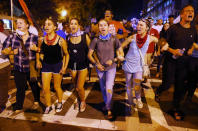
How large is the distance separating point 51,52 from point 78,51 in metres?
0.57

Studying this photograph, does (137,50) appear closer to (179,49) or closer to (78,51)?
(179,49)

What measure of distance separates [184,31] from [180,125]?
193 cm

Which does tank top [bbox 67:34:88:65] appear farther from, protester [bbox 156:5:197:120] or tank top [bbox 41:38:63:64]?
protester [bbox 156:5:197:120]

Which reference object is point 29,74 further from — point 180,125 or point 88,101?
point 180,125

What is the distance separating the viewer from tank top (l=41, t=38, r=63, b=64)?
366cm

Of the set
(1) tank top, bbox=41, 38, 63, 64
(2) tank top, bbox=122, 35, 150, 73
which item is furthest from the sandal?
(1) tank top, bbox=41, 38, 63, 64

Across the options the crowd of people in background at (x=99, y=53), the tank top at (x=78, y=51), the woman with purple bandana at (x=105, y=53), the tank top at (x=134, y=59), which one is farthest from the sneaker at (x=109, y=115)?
the tank top at (x=78, y=51)

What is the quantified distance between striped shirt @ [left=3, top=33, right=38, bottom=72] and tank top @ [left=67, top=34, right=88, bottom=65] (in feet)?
2.69

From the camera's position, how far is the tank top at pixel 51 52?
366cm

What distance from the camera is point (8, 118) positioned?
384cm

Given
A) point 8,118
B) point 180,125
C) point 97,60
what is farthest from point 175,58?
point 8,118

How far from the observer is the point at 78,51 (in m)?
3.76

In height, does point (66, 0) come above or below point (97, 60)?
above

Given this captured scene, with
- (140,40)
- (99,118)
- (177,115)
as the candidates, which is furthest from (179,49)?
(99,118)
